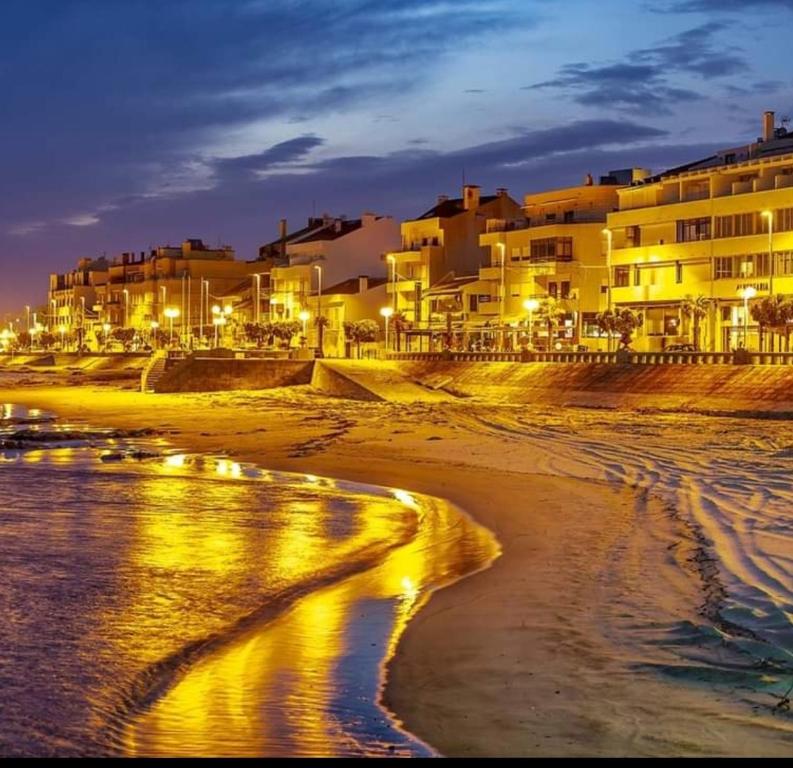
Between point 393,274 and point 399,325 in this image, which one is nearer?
point 399,325

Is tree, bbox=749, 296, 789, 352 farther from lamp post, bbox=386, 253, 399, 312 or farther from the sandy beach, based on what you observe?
lamp post, bbox=386, 253, 399, 312

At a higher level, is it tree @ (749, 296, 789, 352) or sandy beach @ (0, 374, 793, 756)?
tree @ (749, 296, 789, 352)

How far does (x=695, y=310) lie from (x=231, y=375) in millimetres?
26805

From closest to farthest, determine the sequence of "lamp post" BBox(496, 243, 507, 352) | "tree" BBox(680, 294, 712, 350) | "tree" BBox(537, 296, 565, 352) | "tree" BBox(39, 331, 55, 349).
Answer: "tree" BBox(680, 294, 712, 350) → "tree" BBox(537, 296, 565, 352) → "lamp post" BBox(496, 243, 507, 352) → "tree" BBox(39, 331, 55, 349)

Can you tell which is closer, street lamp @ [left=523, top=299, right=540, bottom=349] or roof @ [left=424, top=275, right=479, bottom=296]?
street lamp @ [left=523, top=299, right=540, bottom=349]

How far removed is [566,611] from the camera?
12852 mm

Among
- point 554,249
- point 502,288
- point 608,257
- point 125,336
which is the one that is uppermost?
point 554,249

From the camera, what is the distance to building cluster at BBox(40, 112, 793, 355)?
69.3 metres

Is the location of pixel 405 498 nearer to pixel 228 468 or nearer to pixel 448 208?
pixel 228 468

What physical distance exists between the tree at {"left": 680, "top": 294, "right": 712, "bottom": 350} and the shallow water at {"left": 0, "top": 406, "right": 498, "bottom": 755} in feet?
145

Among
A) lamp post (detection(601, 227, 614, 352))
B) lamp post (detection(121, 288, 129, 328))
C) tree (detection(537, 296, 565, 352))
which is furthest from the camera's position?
lamp post (detection(121, 288, 129, 328))

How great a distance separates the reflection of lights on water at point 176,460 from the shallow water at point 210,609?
505 cm

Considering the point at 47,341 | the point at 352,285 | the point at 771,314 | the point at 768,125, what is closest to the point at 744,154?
the point at 768,125

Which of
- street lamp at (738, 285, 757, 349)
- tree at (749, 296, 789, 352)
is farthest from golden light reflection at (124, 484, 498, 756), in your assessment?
street lamp at (738, 285, 757, 349)
